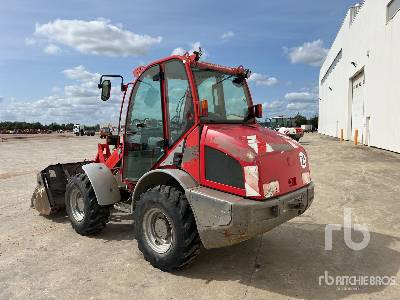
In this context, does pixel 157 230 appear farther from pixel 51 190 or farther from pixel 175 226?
pixel 51 190

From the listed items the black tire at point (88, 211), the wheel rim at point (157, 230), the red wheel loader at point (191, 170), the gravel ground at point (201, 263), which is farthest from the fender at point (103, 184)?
the wheel rim at point (157, 230)

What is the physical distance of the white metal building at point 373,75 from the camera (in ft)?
67.3

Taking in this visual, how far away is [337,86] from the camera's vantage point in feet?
145

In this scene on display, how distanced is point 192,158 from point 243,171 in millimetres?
733

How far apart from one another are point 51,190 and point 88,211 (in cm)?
156

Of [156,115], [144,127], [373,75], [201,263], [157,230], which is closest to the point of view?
[157,230]

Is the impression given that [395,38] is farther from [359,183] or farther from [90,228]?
[90,228]

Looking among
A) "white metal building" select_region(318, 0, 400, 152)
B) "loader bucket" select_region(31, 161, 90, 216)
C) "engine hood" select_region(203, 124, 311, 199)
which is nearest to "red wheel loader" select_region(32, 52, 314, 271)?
"engine hood" select_region(203, 124, 311, 199)

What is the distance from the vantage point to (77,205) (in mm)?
6152

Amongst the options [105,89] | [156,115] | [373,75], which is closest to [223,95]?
[156,115]

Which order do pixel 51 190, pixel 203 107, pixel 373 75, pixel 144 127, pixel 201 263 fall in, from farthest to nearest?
pixel 373 75
pixel 51 190
pixel 144 127
pixel 201 263
pixel 203 107

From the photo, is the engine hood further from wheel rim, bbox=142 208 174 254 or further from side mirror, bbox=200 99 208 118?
wheel rim, bbox=142 208 174 254

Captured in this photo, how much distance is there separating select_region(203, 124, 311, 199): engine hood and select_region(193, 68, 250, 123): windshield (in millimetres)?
207

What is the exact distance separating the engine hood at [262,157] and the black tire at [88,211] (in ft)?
7.33
